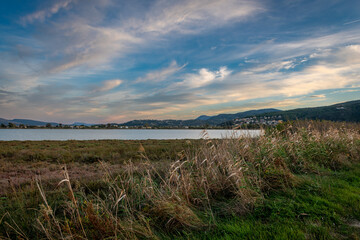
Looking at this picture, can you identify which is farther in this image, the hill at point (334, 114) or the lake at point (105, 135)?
the hill at point (334, 114)

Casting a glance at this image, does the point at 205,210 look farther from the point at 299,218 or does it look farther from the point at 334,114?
the point at 334,114

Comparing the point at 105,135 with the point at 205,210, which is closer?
the point at 205,210

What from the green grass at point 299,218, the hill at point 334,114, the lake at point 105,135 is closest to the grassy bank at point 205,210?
the green grass at point 299,218

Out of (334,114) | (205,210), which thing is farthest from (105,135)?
(334,114)

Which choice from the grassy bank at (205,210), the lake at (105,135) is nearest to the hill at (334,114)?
the lake at (105,135)

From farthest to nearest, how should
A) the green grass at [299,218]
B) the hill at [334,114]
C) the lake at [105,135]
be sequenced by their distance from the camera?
the hill at [334,114]
the lake at [105,135]
the green grass at [299,218]

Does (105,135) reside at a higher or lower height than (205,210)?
lower

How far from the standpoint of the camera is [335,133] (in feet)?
37.4

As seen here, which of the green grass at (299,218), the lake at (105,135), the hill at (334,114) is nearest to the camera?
the green grass at (299,218)

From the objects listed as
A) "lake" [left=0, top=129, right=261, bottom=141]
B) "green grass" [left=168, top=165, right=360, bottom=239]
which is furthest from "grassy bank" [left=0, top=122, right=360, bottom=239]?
"lake" [left=0, top=129, right=261, bottom=141]

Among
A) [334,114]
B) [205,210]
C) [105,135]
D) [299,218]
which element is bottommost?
[105,135]

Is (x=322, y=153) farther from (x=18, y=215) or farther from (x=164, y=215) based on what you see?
(x=18, y=215)

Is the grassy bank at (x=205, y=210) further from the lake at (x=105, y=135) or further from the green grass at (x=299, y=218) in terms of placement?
the lake at (x=105, y=135)

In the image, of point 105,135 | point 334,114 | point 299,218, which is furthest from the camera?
point 105,135
